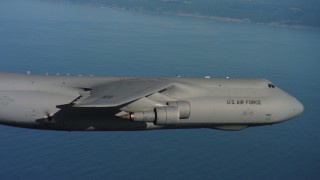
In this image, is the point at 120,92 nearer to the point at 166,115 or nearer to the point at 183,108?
the point at 166,115

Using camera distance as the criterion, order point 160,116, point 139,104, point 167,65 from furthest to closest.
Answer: point 167,65, point 139,104, point 160,116

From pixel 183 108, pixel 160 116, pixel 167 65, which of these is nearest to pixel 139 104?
pixel 160 116

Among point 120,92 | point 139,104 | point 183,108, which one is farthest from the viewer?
point 139,104

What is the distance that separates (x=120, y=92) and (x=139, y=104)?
1.79 metres

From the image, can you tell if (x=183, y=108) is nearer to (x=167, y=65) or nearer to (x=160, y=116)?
(x=160, y=116)

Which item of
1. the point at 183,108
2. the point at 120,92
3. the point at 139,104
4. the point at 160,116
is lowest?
the point at 160,116

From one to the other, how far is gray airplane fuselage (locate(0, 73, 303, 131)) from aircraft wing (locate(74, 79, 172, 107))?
48 mm

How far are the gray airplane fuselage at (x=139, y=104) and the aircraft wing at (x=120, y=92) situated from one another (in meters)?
0.05

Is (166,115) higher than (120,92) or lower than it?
lower

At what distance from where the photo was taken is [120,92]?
17203mm

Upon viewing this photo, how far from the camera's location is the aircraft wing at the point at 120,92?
1541 cm

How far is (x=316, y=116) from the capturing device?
64.9m

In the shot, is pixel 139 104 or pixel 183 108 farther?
pixel 139 104

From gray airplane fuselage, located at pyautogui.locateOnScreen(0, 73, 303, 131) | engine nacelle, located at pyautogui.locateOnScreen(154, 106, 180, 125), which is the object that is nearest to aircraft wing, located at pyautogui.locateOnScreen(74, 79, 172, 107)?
gray airplane fuselage, located at pyautogui.locateOnScreen(0, 73, 303, 131)
